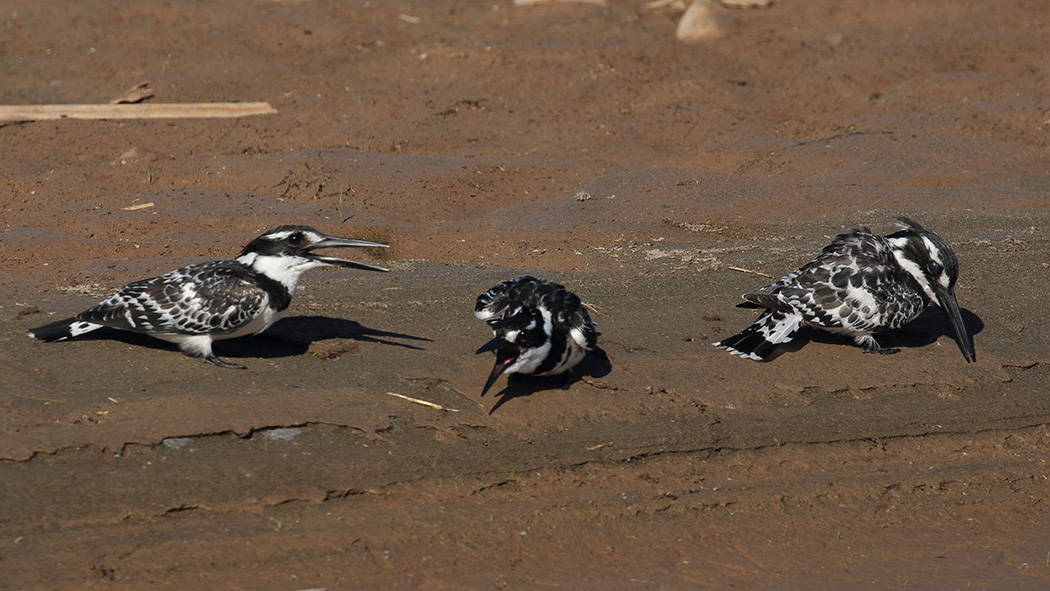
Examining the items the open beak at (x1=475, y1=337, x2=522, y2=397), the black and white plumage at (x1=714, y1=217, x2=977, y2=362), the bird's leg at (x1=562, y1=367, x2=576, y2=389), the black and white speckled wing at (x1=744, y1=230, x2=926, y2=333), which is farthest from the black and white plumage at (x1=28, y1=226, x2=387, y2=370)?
the black and white speckled wing at (x1=744, y1=230, x2=926, y2=333)

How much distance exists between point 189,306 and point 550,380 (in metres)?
2.49

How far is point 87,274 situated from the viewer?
861 centimetres

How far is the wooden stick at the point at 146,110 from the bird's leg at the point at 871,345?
9669 millimetres

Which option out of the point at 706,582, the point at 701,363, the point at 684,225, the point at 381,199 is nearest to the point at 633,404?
the point at 701,363

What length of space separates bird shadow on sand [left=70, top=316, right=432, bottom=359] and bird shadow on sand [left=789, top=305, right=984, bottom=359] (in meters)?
3.00

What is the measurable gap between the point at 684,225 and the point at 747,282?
1.90m

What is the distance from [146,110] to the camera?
14.3 meters

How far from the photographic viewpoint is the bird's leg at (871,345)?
25.3ft

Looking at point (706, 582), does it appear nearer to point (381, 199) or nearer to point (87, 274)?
point (87, 274)

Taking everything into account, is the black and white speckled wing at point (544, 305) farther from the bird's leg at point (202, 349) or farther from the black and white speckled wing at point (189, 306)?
the bird's leg at point (202, 349)

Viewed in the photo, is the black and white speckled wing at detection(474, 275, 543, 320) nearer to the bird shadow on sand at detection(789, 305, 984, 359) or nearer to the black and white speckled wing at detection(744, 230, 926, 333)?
the black and white speckled wing at detection(744, 230, 926, 333)

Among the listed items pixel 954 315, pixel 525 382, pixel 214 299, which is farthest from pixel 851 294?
pixel 214 299

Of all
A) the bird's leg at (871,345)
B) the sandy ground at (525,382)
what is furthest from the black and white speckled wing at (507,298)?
the bird's leg at (871,345)

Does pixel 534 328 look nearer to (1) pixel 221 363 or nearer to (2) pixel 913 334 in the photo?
(1) pixel 221 363
